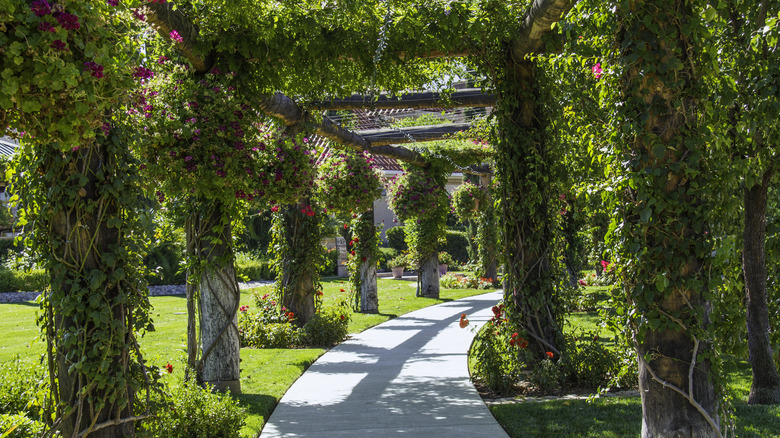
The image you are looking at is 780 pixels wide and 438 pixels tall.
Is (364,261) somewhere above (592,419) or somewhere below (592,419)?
above

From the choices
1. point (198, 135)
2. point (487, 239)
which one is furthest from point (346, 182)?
point (487, 239)

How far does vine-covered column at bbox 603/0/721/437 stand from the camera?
308cm

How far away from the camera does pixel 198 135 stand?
514cm

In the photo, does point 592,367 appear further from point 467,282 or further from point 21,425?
point 467,282

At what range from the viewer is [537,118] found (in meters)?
6.54

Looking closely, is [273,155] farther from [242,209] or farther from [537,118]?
[537,118]

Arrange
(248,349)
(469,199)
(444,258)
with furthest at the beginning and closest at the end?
1. (444,258)
2. (469,199)
3. (248,349)

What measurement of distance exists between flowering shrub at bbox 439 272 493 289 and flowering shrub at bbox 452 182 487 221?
2235mm

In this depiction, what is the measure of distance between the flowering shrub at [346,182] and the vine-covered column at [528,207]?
4351mm

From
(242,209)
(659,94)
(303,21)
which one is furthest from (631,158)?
(242,209)

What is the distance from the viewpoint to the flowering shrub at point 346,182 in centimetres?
1050

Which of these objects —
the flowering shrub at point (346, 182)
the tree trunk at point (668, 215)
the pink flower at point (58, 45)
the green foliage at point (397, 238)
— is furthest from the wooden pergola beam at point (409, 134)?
the green foliage at point (397, 238)

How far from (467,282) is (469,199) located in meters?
3.01

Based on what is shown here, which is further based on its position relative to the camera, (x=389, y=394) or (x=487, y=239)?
(x=487, y=239)
